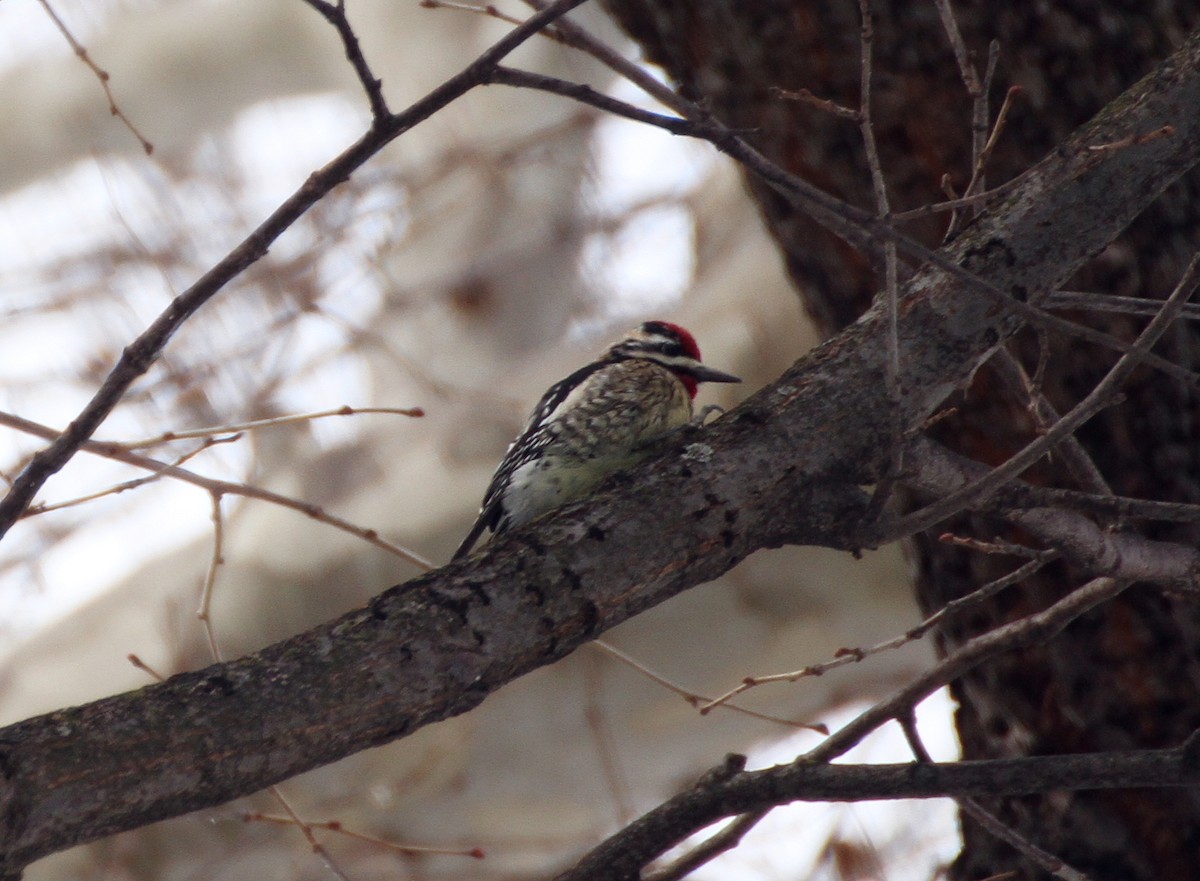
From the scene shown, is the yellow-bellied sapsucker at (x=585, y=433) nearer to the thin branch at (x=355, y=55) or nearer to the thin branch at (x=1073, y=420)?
the thin branch at (x=1073, y=420)

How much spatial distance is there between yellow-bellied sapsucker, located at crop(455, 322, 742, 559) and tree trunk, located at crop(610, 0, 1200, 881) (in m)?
0.55

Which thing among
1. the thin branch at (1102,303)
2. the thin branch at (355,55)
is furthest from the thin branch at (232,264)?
the thin branch at (1102,303)

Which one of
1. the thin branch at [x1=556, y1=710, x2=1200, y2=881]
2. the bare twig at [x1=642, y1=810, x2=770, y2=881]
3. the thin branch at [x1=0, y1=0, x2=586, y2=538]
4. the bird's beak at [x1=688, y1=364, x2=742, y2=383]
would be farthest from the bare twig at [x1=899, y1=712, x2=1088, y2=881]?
the bird's beak at [x1=688, y1=364, x2=742, y2=383]

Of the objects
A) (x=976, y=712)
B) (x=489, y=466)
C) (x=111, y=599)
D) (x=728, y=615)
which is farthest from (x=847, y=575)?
(x=111, y=599)

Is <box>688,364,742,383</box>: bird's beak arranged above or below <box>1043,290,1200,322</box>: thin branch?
above

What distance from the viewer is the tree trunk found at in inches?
105

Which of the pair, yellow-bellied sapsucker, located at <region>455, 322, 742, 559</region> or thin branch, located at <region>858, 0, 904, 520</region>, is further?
yellow-bellied sapsucker, located at <region>455, 322, 742, 559</region>

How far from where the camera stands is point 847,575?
4934 millimetres

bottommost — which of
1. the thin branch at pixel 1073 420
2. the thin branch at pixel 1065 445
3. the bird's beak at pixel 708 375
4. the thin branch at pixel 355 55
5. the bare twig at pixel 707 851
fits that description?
the bare twig at pixel 707 851

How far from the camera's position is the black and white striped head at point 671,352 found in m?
3.52

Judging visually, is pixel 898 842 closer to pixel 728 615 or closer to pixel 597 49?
pixel 728 615

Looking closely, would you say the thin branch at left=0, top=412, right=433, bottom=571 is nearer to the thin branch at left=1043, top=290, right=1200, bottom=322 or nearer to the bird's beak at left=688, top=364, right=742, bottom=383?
the thin branch at left=1043, top=290, right=1200, bottom=322

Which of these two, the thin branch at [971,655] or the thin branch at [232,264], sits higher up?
the thin branch at [232,264]

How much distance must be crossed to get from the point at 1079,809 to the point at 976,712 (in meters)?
0.30
